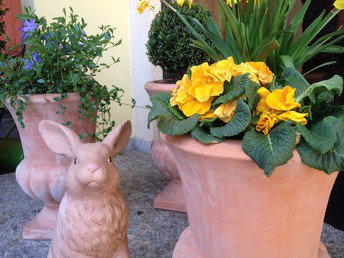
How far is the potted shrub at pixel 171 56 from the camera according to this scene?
1.67 meters

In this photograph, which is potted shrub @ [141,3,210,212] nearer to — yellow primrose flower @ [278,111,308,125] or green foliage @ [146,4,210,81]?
green foliage @ [146,4,210,81]

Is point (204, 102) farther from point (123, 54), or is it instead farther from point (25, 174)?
point (123, 54)

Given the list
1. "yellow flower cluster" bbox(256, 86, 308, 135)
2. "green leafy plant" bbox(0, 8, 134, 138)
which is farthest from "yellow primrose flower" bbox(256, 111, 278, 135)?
"green leafy plant" bbox(0, 8, 134, 138)

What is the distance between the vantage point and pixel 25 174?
1.50 meters

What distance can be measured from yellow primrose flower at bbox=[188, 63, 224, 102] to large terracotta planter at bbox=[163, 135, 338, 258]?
0.11 meters

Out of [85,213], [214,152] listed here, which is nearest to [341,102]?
[214,152]

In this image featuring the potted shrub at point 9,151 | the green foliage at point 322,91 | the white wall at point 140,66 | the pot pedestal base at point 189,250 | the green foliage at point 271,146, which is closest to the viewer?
the green foliage at point 271,146

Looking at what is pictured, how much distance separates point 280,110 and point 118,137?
0.57m

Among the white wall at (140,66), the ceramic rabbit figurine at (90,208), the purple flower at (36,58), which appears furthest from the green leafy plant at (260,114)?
the white wall at (140,66)

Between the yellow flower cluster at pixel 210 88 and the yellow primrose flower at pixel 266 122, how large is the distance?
2.8 inches

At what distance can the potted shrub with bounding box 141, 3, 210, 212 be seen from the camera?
5.47 ft

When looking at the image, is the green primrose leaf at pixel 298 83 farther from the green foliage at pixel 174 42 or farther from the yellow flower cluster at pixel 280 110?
the green foliage at pixel 174 42

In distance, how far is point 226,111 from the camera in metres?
0.80

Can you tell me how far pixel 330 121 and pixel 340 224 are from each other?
41.9 inches
